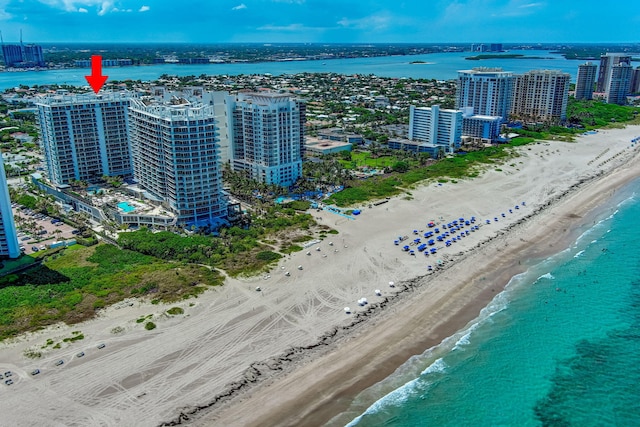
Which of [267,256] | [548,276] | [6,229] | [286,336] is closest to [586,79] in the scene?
[548,276]

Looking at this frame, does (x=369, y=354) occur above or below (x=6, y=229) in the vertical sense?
below

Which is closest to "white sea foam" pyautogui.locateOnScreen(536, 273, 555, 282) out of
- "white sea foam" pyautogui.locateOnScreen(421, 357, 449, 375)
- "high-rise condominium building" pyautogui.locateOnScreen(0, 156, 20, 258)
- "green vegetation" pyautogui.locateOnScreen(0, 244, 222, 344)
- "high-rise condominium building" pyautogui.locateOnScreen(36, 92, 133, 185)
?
"white sea foam" pyautogui.locateOnScreen(421, 357, 449, 375)

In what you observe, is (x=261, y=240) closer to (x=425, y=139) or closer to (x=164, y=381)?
(x=164, y=381)

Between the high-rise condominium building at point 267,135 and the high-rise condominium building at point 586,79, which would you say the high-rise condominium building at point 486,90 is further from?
the high-rise condominium building at point 586,79

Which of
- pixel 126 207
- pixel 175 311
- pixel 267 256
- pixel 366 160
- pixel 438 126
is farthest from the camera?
pixel 438 126

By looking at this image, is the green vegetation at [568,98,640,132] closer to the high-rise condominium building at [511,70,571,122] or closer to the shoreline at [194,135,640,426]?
the high-rise condominium building at [511,70,571,122]

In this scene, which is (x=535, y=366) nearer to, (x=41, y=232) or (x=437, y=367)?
(x=437, y=367)
